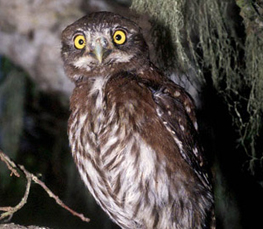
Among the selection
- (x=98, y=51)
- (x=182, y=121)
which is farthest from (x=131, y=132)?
(x=98, y=51)

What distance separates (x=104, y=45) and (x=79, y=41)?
0.69 feet

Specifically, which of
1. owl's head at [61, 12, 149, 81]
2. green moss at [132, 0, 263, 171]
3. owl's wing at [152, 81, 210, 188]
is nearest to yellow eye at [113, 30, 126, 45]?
owl's head at [61, 12, 149, 81]

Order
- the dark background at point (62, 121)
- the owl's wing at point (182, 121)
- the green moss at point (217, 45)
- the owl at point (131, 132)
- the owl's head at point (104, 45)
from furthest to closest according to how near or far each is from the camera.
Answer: the dark background at point (62, 121), the green moss at point (217, 45), the owl's head at point (104, 45), the owl's wing at point (182, 121), the owl at point (131, 132)

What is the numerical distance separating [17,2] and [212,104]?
1928 millimetres

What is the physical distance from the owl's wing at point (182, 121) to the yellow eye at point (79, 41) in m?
0.58

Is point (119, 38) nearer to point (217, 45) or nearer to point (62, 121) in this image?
point (217, 45)

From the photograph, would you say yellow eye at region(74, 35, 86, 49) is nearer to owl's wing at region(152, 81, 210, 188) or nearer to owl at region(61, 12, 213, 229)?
owl at region(61, 12, 213, 229)

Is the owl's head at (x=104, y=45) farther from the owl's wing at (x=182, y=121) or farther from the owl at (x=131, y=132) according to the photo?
the owl's wing at (x=182, y=121)

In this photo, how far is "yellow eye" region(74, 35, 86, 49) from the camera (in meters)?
3.21

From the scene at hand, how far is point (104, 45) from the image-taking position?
3111 millimetres

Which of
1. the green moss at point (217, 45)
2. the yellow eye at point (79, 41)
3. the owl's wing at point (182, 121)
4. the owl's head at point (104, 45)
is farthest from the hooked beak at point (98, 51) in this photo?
the green moss at point (217, 45)

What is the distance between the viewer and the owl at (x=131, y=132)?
2893 mm

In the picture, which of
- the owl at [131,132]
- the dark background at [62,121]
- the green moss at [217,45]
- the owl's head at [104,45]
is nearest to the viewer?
the owl at [131,132]

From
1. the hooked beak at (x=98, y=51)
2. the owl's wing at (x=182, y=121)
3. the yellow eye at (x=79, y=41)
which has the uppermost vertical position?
the yellow eye at (x=79, y=41)
